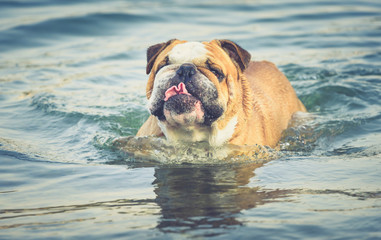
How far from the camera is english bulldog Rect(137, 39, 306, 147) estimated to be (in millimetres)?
4660

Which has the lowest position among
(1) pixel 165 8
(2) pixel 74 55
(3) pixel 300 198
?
(3) pixel 300 198

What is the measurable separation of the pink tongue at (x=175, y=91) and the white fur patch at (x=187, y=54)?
37 cm

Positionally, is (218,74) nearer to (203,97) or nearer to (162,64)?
(203,97)

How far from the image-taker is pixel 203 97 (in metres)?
4.68

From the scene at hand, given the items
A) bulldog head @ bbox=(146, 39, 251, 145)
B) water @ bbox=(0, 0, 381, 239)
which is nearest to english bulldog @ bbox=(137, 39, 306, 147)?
bulldog head @ bbox=(146, 39, 251, 145)

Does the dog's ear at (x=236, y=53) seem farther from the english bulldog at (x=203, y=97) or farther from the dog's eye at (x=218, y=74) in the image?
the dog's eye at (x=218, y=74)

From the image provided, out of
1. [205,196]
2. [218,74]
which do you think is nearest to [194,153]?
[218,74]

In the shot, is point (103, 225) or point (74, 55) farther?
point (74, 55)

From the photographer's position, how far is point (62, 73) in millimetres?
9633

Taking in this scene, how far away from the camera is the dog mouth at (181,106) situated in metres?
4.64

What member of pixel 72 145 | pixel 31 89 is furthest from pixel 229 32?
pixel 72 145

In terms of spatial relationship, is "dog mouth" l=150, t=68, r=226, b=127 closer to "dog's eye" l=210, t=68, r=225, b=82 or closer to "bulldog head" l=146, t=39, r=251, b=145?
"bulldog head" l=146, t=39, r=251, b=145

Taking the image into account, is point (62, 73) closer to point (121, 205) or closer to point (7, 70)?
point (7, 70)

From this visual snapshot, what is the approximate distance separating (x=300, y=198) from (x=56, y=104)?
4.50 meters
